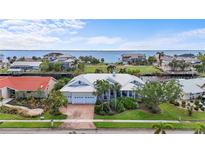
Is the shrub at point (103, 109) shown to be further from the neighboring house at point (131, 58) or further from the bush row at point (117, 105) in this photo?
the neighboring house at point (131, 58)

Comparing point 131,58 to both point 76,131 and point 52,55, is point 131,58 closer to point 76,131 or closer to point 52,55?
point 52,55

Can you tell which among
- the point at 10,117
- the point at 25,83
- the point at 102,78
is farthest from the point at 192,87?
the point at 10,117

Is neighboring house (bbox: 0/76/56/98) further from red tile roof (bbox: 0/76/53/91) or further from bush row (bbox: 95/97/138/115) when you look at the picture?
bush row (bbox: 95/97/138/115)

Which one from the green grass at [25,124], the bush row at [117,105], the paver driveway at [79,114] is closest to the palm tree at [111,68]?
the bush row at [117,105]
